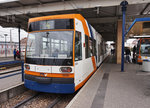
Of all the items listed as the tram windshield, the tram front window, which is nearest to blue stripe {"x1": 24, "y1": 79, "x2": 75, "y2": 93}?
the tram front window

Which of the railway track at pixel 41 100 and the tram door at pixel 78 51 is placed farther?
the tram door at pixel 78 51

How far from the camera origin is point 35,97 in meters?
5.34

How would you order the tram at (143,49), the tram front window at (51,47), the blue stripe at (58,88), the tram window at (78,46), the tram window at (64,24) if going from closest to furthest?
1. the blue stripe at (58,88)
2. the tram front window at (51,47)
3. the tram window at (64,24)
4. the tram window at (78,46)
5. the tram at (143,49)

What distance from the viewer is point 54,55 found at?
4.55 metres

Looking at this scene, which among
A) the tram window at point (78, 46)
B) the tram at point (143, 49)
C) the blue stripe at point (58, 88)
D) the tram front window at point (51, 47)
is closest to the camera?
the blue stripe at point (58, 88)

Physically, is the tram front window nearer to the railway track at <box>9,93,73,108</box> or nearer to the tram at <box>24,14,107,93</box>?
the tram at <box>24,14,107,93</box>

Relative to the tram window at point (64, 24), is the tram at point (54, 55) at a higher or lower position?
lower

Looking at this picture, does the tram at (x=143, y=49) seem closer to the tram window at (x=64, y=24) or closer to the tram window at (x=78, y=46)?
the tram window at (x=78, y=46)

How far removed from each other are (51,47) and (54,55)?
1.06 feet

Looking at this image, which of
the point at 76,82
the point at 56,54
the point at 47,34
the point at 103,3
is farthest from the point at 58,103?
the point at 103,3

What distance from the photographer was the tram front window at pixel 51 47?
4.51m

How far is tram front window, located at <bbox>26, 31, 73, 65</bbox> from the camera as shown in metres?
4.51

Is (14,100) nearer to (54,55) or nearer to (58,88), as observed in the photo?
(58,88)

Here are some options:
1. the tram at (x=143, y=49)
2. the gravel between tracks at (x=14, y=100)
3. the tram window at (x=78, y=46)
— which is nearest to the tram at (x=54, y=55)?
the tram window at (x=78, y=46)
